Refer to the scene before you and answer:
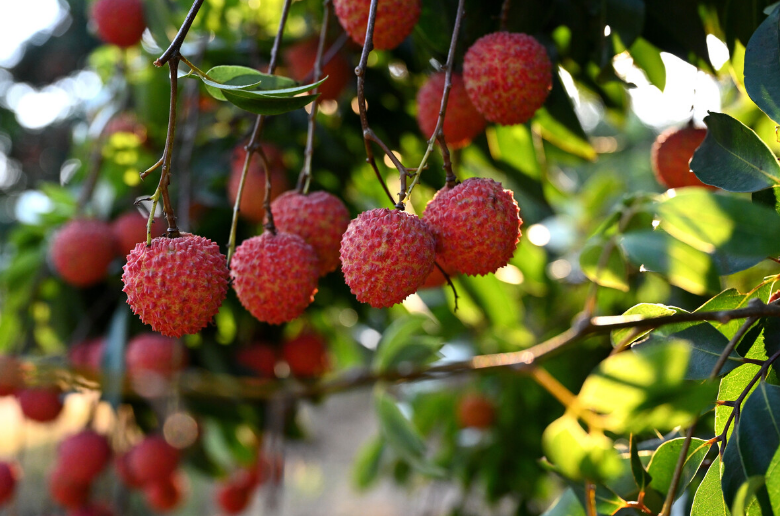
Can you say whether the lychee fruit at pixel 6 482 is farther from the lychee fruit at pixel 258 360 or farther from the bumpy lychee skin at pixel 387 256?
the bumpy lychee skin at pixel 387 256

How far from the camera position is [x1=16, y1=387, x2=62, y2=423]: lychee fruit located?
3.48 ft

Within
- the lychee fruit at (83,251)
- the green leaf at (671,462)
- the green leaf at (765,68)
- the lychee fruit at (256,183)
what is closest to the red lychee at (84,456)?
the lychee fruit at (83,251)

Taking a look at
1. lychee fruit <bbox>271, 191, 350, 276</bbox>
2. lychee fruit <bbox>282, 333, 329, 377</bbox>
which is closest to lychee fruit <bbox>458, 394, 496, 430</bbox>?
lychee fruit <bbox>282, 333, 329, 377</bbox>

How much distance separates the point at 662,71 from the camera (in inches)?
29.1

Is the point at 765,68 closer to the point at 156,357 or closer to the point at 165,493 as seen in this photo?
the point at 156,357

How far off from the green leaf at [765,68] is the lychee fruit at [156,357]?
0.77 metres

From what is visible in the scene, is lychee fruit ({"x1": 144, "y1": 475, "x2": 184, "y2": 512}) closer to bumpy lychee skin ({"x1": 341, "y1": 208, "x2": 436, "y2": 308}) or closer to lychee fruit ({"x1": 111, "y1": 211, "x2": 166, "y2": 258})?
lychee fruit ({"x1": 111, "y1": 211, "x2": 166, "y2": 258})

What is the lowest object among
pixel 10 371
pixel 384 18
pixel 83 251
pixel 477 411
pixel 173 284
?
pixel 477 411

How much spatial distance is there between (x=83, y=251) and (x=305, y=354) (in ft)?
1.33

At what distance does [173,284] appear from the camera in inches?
17.5

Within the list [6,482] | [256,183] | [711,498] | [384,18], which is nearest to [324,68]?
[256,183]

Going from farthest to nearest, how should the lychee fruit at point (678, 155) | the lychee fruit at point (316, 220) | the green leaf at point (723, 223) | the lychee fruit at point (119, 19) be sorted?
1. the lychee fruit at point (119, 19)
2. the lychee fruit at point (678, 155)
3. the lychee fruit at point (316, 220)
4. the green leaf at point (723, 223)

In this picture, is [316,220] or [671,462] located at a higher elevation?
[316,220]

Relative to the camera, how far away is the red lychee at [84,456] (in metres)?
1.04
